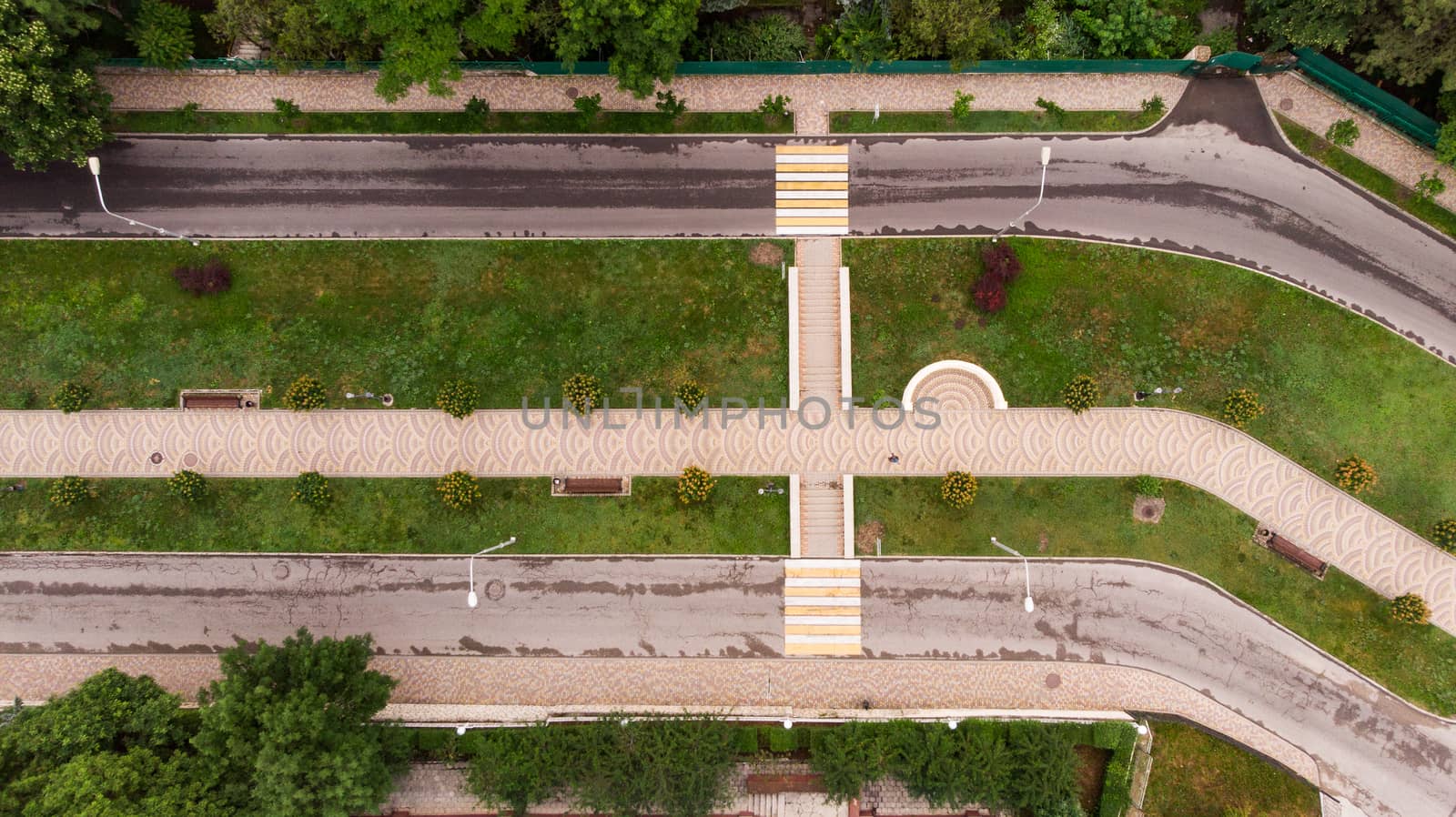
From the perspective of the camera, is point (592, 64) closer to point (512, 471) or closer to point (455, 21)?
point (455, 21)

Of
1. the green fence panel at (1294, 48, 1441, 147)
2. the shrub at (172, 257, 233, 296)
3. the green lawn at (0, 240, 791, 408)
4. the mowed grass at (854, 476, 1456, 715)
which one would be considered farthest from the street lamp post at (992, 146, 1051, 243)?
the shrub at (172, 257, 233, 296)

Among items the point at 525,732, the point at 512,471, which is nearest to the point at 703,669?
the point at 525,732

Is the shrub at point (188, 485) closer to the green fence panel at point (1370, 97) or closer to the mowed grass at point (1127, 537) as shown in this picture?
the mowed grass at point (1127, 537)

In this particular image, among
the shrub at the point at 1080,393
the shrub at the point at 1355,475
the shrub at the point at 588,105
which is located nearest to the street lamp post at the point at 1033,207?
the shrub at the point at 1080,393

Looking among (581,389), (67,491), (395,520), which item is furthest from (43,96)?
(581,389)

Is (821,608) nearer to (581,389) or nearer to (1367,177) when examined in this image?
(581,389)

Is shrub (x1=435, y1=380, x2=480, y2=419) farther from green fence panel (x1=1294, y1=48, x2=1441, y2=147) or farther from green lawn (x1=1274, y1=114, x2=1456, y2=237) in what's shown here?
green fence panel (x1=1294, y1=48, x2=1441, y2=147)

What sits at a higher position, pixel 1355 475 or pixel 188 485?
pixel 1355 475
